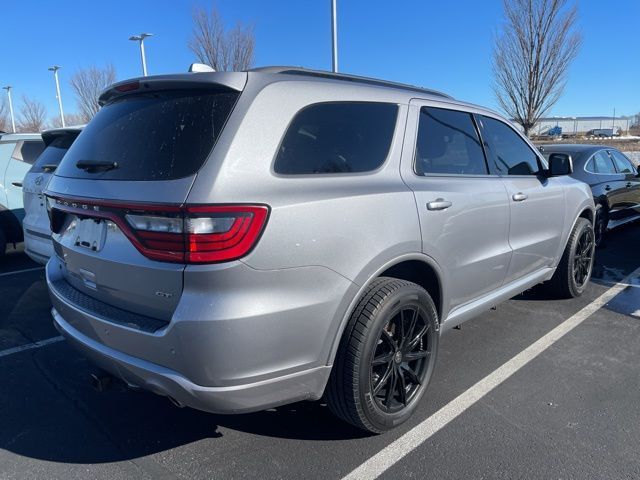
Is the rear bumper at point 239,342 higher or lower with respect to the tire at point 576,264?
higher

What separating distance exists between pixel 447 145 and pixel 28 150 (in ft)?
20.1

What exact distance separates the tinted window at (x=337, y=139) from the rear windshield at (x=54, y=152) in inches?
155

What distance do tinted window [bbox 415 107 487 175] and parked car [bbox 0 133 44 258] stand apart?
5.96 m

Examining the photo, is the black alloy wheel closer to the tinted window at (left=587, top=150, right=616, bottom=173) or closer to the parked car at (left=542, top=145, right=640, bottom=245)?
the parked car at (left=542, top=145, right=640, bottom=245)

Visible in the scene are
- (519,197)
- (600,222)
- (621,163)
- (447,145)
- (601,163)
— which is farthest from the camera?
(621,163)

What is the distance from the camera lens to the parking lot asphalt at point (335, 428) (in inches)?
98.8

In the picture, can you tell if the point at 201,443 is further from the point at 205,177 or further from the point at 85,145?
the point at 85,145

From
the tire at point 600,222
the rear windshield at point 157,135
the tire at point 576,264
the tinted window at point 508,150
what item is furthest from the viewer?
the tire at point 600,222

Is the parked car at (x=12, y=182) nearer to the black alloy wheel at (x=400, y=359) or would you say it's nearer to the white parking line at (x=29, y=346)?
the white parking line at (x=29, y=346)

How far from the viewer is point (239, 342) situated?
2035 millimetres

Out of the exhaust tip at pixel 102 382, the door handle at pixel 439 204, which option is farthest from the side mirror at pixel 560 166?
the exhaust tip at pixel 102 382

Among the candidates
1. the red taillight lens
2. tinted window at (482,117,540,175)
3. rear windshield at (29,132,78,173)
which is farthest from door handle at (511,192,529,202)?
rear windshield at (29,132,78,173)

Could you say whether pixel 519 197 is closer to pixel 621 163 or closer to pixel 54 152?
pixel 54 152

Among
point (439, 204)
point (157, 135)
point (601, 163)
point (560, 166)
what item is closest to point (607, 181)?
point (601, 163)
